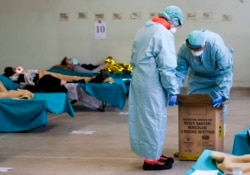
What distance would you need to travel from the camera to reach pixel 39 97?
6656 mm

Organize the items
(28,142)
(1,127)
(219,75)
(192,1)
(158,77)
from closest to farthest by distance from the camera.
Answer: (158,77)
(219,75)
(28,142)
(1,127)
(192,1)

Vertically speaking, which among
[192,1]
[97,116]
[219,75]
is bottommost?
[97,116]

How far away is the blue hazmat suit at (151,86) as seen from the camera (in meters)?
4.39

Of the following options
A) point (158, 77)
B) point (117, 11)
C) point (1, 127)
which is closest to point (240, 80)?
point (117, 11)

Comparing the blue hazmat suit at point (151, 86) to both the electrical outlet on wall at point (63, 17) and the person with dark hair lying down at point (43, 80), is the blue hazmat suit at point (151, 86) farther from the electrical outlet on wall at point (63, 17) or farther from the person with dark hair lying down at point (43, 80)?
the electrical outlet on wall at point (63, 17)

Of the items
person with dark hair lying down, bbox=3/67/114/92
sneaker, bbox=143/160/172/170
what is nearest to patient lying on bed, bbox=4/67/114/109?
person with dark hair lying down, bbox=3/67/114/92

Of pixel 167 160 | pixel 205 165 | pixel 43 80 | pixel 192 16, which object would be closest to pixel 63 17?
pixel 192 16

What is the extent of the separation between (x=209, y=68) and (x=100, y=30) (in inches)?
257

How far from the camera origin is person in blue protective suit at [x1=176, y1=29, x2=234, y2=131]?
4590 millimetres

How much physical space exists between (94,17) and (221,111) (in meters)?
6.71

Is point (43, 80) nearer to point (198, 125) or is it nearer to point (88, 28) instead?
point (198, 125)

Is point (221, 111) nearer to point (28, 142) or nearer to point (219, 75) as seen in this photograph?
point (219, 75)

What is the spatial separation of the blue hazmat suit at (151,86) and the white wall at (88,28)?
6.43 m

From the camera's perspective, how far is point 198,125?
479 centimetres
